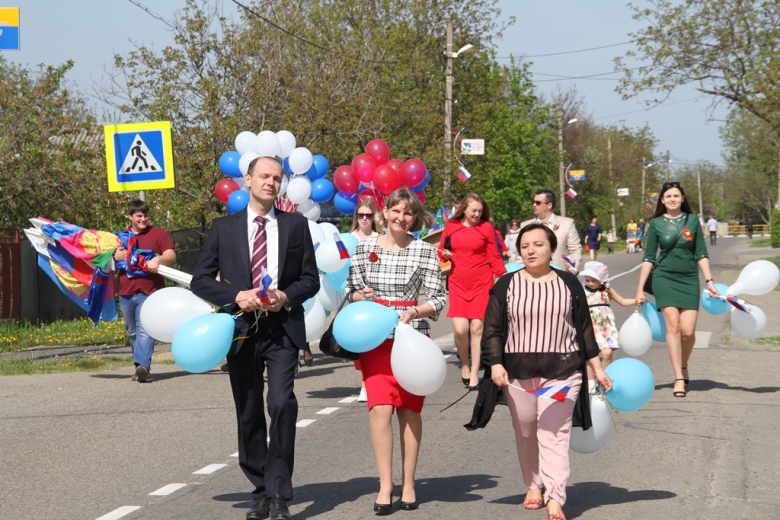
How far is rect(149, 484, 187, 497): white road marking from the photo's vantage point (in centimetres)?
689

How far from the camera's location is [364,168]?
16.7 m

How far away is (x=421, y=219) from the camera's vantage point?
670cm

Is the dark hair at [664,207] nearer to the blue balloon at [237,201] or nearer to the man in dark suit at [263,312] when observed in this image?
the man in dark suit at [263,312]

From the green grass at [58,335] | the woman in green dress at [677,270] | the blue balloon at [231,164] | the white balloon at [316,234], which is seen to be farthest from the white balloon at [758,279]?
the green grass at [58,335]

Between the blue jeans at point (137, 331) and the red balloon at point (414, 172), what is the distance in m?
5.55

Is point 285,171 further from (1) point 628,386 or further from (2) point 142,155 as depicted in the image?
(1) point 628,386

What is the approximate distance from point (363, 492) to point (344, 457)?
1156mm

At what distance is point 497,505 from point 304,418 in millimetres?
3616

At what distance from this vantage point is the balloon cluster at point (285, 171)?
14.9 metres

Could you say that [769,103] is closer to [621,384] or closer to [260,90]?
[260,90]

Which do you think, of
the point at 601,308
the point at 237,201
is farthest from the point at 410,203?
the point at 237,201

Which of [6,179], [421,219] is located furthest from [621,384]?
[6,179]

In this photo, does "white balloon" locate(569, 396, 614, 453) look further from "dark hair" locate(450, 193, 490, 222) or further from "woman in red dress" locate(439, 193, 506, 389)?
"dark hair" locate(450, 193, 490, 222)

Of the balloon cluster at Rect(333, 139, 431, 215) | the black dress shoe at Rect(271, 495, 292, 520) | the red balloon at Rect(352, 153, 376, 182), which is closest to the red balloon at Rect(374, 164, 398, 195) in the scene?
the balloon cluster at Rect(333, 139, 431, 215)
